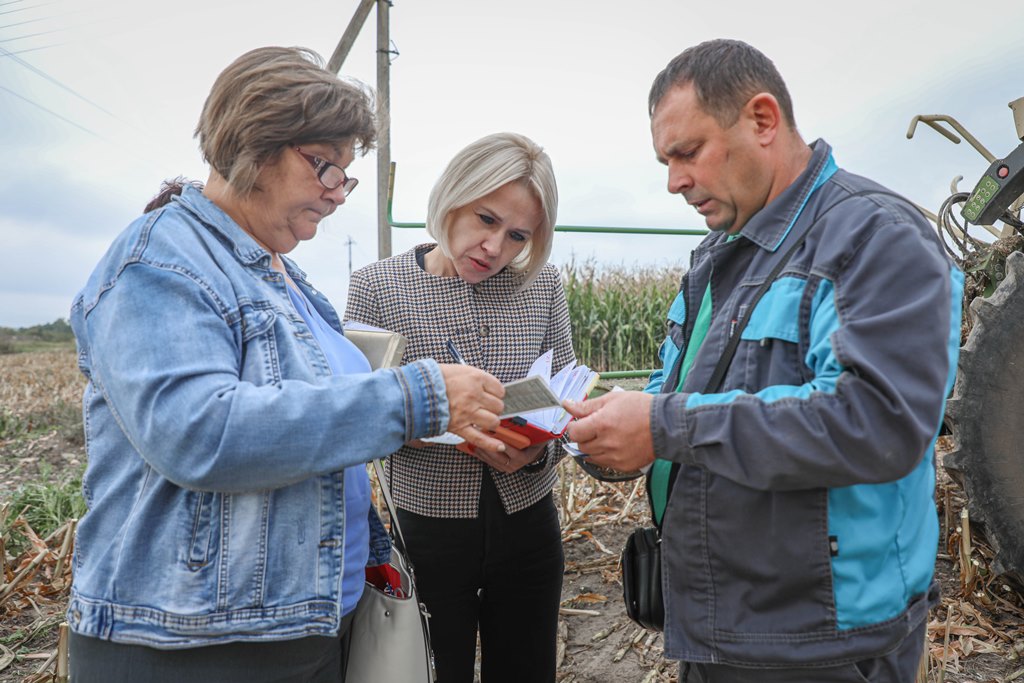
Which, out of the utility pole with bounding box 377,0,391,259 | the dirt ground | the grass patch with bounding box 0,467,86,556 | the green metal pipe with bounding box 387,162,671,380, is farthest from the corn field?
the grass patch with bounding box 0,467,86,556

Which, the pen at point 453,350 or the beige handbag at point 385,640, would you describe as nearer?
the beige handbag at point 385,640

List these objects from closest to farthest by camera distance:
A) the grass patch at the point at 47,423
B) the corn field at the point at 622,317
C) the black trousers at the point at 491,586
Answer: the black trousers at the point at 491,586, the grass patch at the point at 47,423, the corn field at the point at 622,317

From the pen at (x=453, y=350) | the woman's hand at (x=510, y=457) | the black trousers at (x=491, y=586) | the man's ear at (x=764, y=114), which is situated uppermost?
the man's ear at (x=764, y=114)

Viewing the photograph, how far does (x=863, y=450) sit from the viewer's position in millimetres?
1373

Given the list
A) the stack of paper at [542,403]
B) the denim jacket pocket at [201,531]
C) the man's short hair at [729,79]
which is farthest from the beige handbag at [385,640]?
the man's short hair at [729,79]

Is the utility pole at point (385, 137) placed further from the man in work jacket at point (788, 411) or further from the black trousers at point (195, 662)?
the black trousers at point (195, 662)

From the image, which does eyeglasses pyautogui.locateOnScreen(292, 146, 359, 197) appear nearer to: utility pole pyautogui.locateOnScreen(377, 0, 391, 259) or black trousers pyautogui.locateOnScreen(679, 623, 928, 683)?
black trousers pyautogui.locateOnScreen(679, 623, 928, 683)

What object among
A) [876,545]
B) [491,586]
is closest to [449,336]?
[491,586]

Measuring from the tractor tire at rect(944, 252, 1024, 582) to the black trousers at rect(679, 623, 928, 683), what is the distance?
4.89 feet

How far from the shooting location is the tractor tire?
9.35ft

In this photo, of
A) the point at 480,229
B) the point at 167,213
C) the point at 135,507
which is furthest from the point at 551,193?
the point at 135,507

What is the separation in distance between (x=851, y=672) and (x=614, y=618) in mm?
2070

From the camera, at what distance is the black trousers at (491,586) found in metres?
2.38

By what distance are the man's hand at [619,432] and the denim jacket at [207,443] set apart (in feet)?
1.19
